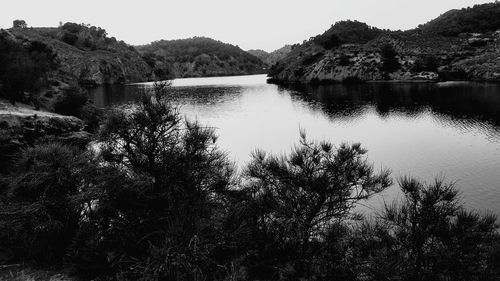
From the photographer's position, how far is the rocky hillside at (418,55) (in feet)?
369

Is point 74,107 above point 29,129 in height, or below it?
above

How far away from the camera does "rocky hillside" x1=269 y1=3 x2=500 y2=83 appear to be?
112 metres

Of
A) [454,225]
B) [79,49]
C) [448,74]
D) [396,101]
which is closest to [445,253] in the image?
[454,225]

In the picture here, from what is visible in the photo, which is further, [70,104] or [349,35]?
[349,35]

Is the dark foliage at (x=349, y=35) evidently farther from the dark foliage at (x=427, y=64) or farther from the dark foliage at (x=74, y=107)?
the dark foliage at (x=74, y=107)

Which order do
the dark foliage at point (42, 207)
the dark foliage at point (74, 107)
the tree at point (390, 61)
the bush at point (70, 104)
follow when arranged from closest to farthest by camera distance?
1. the dark foliage at point (42, 207)
2. the dark foliage at point (74, 107)
3. the bush at point (70, 104)
4. the tree at point (390, 61)

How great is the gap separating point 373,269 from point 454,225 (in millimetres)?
3147

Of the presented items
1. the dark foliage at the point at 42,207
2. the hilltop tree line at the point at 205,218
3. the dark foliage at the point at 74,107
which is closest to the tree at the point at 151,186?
the hilltop tree line at the point at 205,218

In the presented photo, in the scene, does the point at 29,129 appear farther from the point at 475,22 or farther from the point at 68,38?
the point at 68,38

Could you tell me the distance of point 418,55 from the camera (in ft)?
414

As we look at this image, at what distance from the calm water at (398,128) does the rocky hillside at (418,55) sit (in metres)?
33.5

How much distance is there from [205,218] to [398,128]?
42167 mm

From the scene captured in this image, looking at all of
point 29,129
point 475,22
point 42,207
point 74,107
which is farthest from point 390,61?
point 42,207

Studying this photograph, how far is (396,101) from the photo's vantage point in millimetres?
74250
